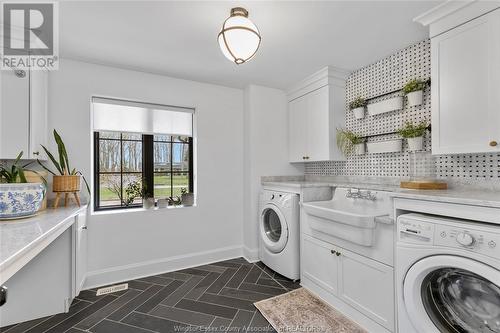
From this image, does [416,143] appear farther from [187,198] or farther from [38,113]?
[38,113]

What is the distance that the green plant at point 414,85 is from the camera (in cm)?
197

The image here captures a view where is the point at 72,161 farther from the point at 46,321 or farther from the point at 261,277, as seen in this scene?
the point at 261,277

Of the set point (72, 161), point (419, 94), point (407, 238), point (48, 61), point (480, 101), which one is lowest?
point (407, 238)

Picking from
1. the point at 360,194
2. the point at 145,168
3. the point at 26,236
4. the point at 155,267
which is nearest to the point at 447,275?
the point at 360,194

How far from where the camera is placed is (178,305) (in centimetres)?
206

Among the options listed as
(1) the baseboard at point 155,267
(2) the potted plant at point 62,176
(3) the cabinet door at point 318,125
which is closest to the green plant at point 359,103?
(3) the cabinet door at point 318,125

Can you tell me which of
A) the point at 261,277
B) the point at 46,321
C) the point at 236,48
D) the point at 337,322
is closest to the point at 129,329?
the point at 46,321

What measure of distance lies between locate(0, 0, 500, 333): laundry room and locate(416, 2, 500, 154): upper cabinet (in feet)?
0.03

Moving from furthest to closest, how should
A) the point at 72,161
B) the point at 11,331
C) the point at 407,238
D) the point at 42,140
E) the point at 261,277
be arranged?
the point at 261,277
the point at 72,161
the point at 42,140
the point at 11,331
the point at 407,238

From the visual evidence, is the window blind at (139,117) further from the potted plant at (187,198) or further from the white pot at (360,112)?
the white pot at (360,112)

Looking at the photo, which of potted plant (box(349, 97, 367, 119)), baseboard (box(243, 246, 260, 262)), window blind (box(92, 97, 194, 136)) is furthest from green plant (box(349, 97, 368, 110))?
baseboard (box(243, 246, 260, 262))

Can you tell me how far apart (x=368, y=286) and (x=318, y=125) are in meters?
1.78

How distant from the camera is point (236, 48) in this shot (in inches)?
58.6

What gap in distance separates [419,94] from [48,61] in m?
3.47
